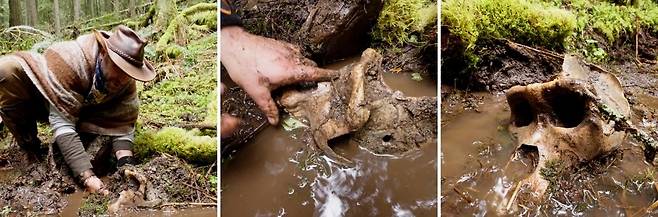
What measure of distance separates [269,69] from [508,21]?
1107 mm

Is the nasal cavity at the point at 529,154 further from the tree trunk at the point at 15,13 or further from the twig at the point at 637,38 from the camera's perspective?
the tree trunk at the point at 15,13

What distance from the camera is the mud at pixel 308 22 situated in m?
1.87

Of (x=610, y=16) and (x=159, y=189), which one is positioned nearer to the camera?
(x=159, y=189)

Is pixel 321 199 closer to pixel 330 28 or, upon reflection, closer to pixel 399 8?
pixel 330 28

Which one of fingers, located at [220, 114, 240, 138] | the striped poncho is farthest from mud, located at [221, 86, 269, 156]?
the striped poncho

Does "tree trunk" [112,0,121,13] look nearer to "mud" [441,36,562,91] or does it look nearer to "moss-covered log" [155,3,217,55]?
"moss-covered log" [155,3,217,55]

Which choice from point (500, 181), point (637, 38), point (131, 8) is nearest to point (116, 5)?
point (131, 8)

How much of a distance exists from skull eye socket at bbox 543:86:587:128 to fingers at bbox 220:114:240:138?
112cm

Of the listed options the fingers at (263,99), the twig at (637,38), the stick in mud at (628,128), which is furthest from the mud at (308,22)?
the twig at (637,38)

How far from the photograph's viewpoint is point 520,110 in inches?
87.0

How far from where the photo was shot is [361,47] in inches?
76.2

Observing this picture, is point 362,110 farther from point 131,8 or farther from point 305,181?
point 131,8

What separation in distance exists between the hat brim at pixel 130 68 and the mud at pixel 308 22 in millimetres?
387

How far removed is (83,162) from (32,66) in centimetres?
37
